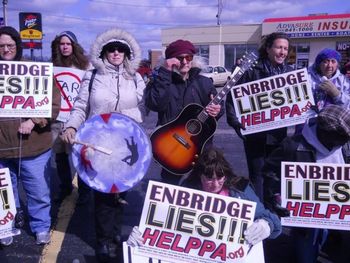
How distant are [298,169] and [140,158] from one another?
1.12 m

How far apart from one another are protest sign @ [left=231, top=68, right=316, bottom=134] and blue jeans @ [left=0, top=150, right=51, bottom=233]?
1.81 metres

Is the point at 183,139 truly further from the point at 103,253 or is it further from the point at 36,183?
the point at 36,183

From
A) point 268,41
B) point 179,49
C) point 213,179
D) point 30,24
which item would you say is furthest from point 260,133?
point 30,24

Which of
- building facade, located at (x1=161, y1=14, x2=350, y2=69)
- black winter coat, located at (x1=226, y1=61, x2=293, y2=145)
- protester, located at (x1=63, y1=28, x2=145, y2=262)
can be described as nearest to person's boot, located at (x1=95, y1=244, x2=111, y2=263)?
protester, located at (x1=63, y1=28, x2=145, y2=262)

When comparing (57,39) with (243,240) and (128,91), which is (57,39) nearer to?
(128,91)

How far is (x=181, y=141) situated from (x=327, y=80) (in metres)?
1.40

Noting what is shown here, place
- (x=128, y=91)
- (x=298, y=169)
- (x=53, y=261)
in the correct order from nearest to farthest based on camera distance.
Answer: (x=298, y=169) < (x=128, y=91) < (x=53, y=261)

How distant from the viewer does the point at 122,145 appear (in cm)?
310

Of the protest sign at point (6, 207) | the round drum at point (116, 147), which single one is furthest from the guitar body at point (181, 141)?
the protest sign at point (6, 207)

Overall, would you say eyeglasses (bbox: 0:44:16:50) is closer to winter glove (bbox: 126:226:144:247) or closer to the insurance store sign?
winter glove (bbox: 126:226:144:247)

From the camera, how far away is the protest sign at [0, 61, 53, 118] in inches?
135

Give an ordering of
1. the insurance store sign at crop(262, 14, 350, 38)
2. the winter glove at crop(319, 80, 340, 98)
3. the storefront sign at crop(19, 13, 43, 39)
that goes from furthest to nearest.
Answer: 1. the insurance store sign at crop(262, 14, 350, 38)
2. the storefront sign at crop(19, 13, 43, 39)
3. the winter glove at crop(319, 80, 340, 98)

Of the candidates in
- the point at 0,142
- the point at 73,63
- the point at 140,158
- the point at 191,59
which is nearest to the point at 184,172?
the point at 140,158

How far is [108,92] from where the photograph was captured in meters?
3.31
